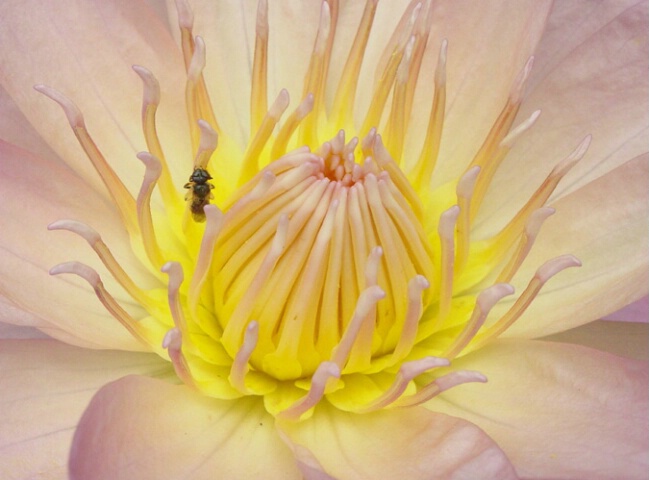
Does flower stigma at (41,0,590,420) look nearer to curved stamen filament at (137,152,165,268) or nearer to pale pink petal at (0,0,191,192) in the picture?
curved stamen filament at (137,152,165,268)

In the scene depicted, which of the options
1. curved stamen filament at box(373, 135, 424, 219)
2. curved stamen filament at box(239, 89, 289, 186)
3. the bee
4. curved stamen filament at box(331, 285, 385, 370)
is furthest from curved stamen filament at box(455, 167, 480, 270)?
the bee

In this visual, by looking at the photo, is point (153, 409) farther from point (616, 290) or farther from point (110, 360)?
point (616, 290)

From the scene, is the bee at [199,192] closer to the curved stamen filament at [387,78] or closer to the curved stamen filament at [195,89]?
the curved stamen filament at [195,89]

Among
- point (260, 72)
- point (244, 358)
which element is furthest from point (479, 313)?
point (260, 72)

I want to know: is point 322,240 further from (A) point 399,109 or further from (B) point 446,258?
(A) point 399,109

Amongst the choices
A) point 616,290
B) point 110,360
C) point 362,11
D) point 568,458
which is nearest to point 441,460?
point 568,458
